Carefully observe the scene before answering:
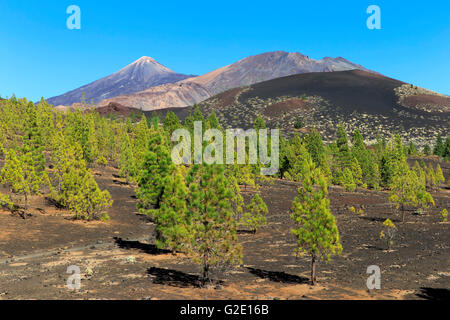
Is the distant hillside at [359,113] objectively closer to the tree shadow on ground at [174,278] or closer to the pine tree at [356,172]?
the pine tree at [356,172]

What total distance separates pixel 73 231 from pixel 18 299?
2025cm

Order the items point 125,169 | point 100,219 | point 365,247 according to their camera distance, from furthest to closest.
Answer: point 125,169 < point 100,219 < point 365,247

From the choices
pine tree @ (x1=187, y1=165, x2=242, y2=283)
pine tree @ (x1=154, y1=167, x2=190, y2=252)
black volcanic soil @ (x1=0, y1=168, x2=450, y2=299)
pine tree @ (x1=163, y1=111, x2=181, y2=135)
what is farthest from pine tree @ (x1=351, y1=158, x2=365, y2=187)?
pine tree @ (x1=187, y1=165, x2=242, y2=283)

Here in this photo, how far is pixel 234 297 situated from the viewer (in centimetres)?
1692

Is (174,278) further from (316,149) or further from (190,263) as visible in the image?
(316,149)

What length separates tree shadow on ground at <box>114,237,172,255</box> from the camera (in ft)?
96.8

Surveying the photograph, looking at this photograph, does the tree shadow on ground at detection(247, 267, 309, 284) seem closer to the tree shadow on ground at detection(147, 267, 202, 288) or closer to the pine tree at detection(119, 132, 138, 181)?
the tree shadow on ground at detection(147, 267, 202, 288)

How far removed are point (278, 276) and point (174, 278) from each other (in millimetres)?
6390

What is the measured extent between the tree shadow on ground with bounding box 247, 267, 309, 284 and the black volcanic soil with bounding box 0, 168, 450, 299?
0.21ft

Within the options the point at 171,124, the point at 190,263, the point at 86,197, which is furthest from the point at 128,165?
the point at 190,263

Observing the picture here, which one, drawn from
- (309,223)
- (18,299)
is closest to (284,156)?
(309,223)

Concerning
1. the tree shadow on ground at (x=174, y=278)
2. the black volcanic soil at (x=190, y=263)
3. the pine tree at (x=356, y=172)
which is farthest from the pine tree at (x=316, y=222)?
the pine tree at (x=356, y=172)

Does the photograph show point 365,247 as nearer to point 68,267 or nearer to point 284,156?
point 68,267

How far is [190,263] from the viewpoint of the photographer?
1027 inches
